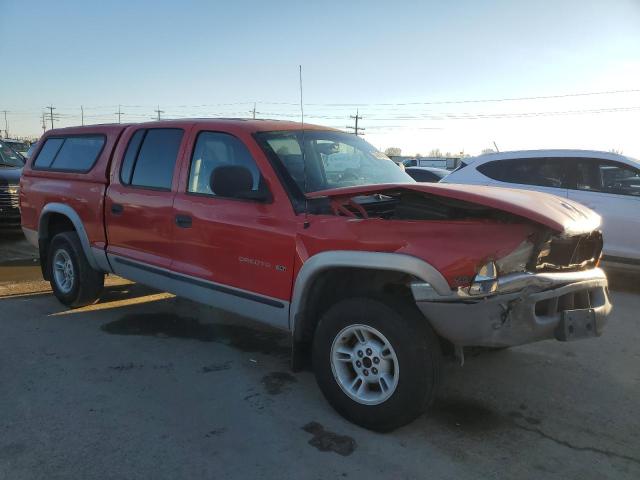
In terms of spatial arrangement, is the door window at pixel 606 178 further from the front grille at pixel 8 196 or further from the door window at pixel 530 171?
the front grille at pixel 8 196

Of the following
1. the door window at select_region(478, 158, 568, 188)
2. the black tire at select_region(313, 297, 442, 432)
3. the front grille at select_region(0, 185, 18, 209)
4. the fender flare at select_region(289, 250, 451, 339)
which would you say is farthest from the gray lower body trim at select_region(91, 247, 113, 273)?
the door window at select_region(478, 158, 568, 188)

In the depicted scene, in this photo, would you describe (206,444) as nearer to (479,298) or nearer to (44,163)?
(479,298)

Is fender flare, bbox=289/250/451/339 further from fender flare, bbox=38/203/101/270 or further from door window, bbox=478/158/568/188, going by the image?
door window, bbox=478/158/568/188

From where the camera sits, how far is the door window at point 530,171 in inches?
291

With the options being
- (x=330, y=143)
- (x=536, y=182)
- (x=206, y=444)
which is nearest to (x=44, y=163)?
(x=330, y=143)

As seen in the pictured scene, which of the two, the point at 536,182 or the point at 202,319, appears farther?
the point at 536,182

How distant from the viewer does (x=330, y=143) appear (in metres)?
4.36

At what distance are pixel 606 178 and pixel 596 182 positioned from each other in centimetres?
13

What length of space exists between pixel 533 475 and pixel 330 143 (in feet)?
9.10

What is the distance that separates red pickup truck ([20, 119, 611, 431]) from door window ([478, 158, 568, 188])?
377cm

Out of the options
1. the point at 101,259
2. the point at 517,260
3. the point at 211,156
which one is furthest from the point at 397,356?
the point at 101,259

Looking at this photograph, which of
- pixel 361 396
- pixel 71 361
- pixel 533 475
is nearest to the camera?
pixel 533 475

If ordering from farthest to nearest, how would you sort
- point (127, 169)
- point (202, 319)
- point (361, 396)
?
point (202, 319) → point (127, 169) → point (361, 396)

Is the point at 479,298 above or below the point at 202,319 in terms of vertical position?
above
